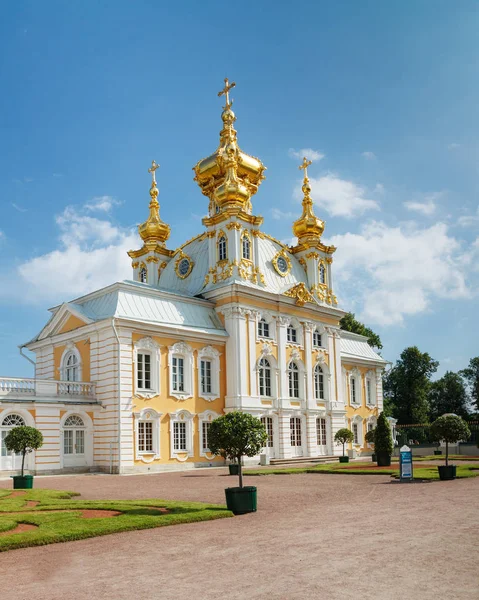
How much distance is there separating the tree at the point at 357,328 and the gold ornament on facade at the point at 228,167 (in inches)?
818

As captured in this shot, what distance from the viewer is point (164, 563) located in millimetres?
8641

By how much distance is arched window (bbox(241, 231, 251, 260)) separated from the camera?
3775 cm

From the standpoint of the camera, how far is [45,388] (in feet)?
92.9

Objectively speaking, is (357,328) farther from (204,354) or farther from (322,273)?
(204,354)

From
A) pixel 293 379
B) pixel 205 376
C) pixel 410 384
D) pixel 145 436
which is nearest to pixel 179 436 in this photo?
pixel 145 436

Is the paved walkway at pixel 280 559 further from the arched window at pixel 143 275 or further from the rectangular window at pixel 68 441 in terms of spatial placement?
the arched window at pixel 143 275

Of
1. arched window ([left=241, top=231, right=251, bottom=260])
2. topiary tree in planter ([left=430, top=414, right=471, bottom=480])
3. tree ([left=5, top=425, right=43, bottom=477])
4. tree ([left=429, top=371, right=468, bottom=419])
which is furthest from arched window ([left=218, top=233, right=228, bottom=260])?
tree ([left=429, top=371, right=468, bottom=419])

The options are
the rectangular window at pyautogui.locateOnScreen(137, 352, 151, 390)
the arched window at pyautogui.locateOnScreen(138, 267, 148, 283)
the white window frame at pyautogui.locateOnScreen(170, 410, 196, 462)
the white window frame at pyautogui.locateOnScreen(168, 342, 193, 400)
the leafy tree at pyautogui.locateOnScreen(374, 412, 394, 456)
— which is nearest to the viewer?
the leafy tree at pyautogui.locateOnScreen(374, 412, 394, 456)

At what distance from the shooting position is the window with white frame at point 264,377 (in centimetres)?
3653

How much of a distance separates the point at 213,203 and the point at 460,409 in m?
51.4

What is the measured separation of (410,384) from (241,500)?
5891 cm

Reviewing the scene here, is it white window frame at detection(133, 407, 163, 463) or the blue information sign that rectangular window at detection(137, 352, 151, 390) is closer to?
white window frame at detection(133, 407, 163, 463)

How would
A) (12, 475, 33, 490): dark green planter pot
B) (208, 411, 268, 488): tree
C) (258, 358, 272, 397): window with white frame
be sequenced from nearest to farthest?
(208, 411, 268, 488): tree < (12, 475, 33, 490): dark green planter pot < (258, 358, 272, 397): window with white frame

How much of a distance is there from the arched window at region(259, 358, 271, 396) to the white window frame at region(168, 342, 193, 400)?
16.4 ft
